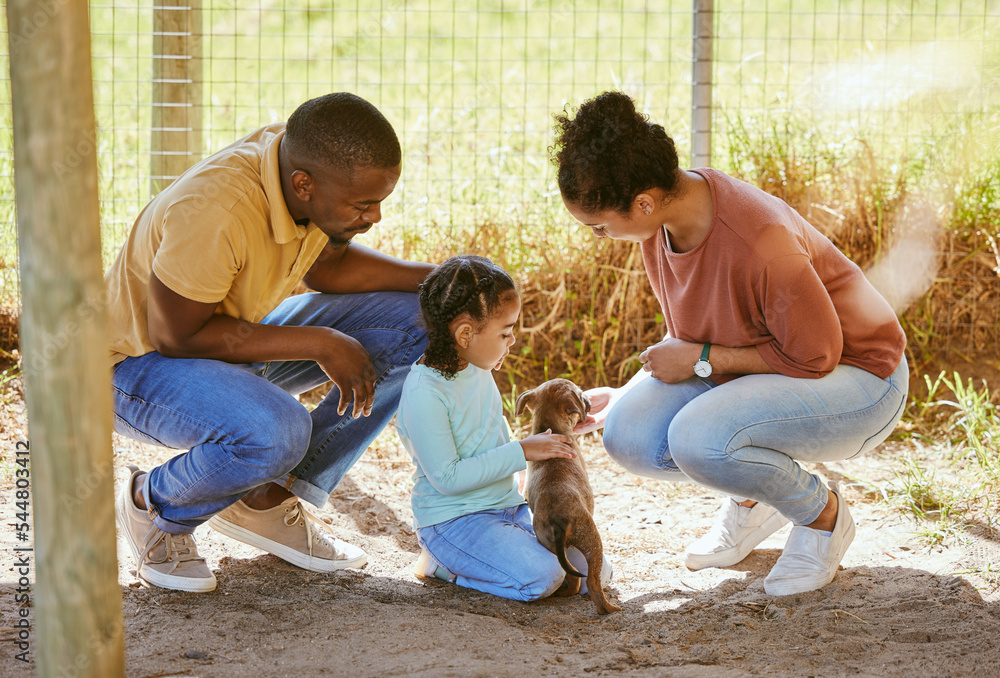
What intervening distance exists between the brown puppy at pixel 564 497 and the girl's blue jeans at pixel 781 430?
35cm

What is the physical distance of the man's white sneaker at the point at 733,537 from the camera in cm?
306

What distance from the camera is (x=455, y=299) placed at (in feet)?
8.79

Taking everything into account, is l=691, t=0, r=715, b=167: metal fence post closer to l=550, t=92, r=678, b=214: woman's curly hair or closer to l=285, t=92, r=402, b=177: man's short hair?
l=550, t=92, r=678, b=214: woman's curly hair

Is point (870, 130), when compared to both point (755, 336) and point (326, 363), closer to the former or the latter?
point (755, 336)

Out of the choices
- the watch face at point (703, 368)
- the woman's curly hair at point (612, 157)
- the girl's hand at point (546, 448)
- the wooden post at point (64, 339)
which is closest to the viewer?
the wooden post at point (64, 339)

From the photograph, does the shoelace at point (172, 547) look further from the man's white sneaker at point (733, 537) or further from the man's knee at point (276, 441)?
the man's white sneaker at point (733, 537)

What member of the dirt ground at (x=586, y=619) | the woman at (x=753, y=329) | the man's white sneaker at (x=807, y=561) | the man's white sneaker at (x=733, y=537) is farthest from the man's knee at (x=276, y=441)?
the man's white sneaker at (x=807, y=561)

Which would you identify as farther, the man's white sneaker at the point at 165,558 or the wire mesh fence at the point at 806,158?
the wire mesh fence at the point at 806,158

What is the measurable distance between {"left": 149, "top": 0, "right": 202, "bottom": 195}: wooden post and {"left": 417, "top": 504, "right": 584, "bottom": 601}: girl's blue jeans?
10.6 ft

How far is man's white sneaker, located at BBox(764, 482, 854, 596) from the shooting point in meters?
2.76

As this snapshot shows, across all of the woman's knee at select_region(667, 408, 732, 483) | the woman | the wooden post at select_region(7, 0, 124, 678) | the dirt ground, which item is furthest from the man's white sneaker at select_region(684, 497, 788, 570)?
the wooden post at select_region(7, 0, 124, 678)

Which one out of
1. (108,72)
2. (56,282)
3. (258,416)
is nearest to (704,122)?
(258,416)

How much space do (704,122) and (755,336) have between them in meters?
2.21

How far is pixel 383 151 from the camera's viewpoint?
2.61 m
